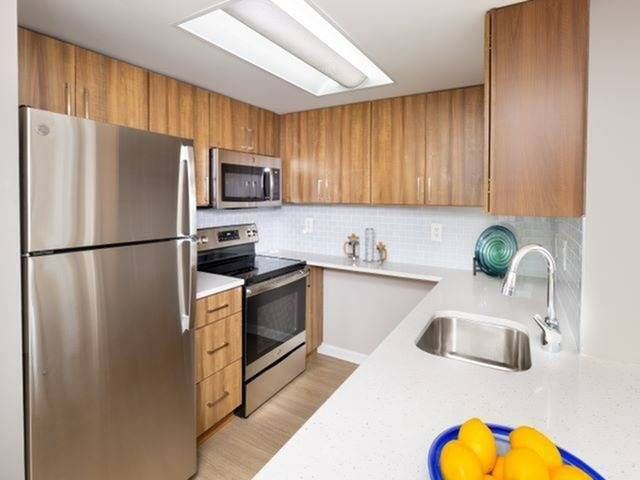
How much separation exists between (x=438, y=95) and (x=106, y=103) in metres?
2.07

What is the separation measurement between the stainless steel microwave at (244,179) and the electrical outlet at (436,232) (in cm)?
133

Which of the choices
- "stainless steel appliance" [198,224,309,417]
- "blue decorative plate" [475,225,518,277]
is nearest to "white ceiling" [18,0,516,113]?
"blue decorative plate" [475,225,518,277]

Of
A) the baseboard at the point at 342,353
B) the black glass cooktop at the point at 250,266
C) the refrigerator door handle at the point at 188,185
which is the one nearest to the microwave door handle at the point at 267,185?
the black glass cooktop at the point at 250,266

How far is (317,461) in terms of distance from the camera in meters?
0.71

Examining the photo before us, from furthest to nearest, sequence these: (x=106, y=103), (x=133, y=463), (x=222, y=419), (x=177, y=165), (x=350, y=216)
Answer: (x=350, y=216) < (x=222, y=419) < (x=106, y=103) < (x=177, y=165) < (x=133, y=463)

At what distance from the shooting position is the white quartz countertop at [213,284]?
198 centimetres

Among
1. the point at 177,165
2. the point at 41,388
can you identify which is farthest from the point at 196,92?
the point at 41,388

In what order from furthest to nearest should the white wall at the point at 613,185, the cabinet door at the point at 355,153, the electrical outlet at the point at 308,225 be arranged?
1. the electrical outlet at the point at 308,225
2. the cabinet door at the point at 355,153
3. the white wall at the point at 613,185

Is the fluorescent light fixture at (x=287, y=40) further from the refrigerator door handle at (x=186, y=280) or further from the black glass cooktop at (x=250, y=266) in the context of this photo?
the black glass cooktop at (x=250, y=266)

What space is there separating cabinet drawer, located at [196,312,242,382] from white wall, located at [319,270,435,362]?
48.6 inches

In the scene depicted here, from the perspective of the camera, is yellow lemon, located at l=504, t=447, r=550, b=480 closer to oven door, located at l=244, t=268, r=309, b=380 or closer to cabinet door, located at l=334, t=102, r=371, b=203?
oven door, located at l=244, t=268, r=309, b=380

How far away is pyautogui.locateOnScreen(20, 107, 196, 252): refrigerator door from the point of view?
1.16m

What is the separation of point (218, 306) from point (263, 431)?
2.86 ft

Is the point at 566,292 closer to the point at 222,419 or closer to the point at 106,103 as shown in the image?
the point at 222,419
